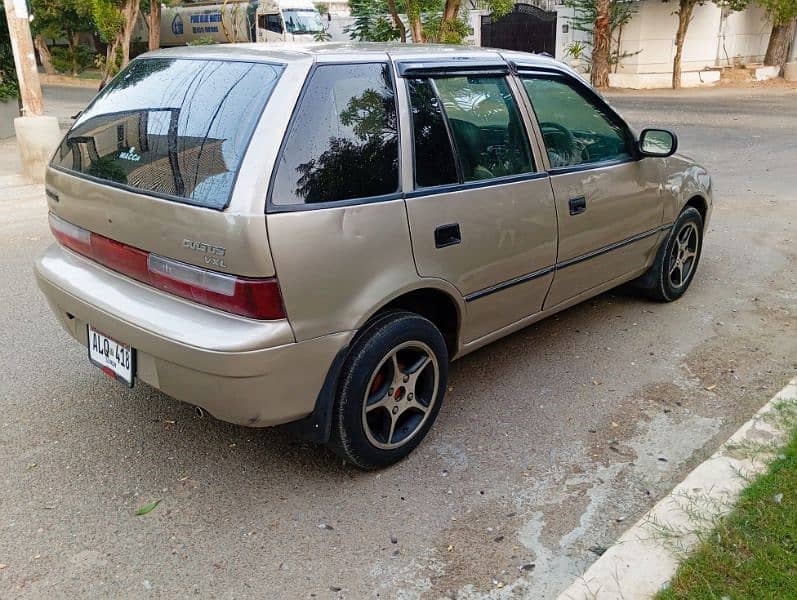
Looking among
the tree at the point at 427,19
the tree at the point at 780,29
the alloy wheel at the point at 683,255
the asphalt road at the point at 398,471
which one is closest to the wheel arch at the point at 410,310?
the asphalt road at the point at 398,471

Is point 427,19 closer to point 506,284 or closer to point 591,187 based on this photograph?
point 591,187

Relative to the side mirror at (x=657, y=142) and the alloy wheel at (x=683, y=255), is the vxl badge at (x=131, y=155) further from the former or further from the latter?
the alloy wheel at (x=683, y=255)

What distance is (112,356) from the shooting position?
324 cm

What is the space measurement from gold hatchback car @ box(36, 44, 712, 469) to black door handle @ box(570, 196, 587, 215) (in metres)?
0.01

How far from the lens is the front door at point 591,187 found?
4066 millimetres

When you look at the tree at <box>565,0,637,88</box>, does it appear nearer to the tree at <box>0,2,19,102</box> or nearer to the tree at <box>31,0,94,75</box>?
the tree at <box>0,2,19,102</box>

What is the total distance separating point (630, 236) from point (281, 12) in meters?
24.2

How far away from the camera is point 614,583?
100 inches

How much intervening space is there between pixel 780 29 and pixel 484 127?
2323 cm

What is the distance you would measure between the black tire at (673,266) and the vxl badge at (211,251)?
3.36 m

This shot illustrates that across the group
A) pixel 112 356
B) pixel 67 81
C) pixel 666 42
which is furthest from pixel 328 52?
pixel 67 81

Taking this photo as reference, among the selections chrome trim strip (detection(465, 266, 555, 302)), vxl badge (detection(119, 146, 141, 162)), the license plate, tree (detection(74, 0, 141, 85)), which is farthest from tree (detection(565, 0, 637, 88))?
the license plate

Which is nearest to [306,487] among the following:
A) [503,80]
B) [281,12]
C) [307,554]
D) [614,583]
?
[307,554]

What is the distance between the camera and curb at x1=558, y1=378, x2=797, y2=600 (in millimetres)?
2551
